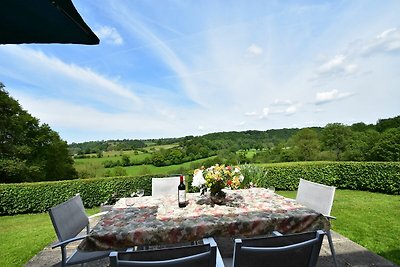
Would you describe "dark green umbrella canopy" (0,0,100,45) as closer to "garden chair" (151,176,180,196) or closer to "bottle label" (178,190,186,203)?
"bottle label" (178,190,186,203)

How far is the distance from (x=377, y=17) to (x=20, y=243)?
30.5 feet

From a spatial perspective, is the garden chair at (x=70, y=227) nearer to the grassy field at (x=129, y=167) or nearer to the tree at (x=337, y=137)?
the grassy field at (x=129, y=167)

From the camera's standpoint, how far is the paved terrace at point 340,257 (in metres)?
2.92

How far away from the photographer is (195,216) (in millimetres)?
2242

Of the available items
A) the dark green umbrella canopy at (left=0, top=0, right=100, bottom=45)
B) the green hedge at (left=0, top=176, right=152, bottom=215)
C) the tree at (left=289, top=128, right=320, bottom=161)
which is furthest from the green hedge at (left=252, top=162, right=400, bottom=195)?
the dark green umbrella canopy at (left=0, top=0, right=100, bottom=45)

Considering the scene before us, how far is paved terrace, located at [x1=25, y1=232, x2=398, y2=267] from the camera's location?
2924 millimetres

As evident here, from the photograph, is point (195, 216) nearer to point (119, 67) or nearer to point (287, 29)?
point (287, 29)

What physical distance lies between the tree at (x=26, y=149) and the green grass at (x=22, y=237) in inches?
186

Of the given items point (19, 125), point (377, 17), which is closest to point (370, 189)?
point (377, 17)

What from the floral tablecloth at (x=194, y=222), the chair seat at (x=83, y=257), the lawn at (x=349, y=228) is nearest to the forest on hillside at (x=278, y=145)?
the lawn at (x=349, y=228)

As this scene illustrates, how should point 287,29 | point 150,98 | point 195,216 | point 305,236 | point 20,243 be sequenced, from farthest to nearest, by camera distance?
point 150,98 → point 287,29 → point 20,243 → point 195,216 → point 305,236

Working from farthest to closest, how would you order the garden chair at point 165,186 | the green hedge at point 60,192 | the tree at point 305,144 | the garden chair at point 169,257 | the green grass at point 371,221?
the tree at point 305,144, the green hedge at point 60,192, the garden chair at point 165,186, the green grass at point 371,221, the garden chair at point 169,257

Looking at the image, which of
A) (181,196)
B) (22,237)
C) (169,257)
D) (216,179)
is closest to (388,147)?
(216,179)

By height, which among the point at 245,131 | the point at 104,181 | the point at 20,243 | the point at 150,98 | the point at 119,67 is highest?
the point at 119,67
